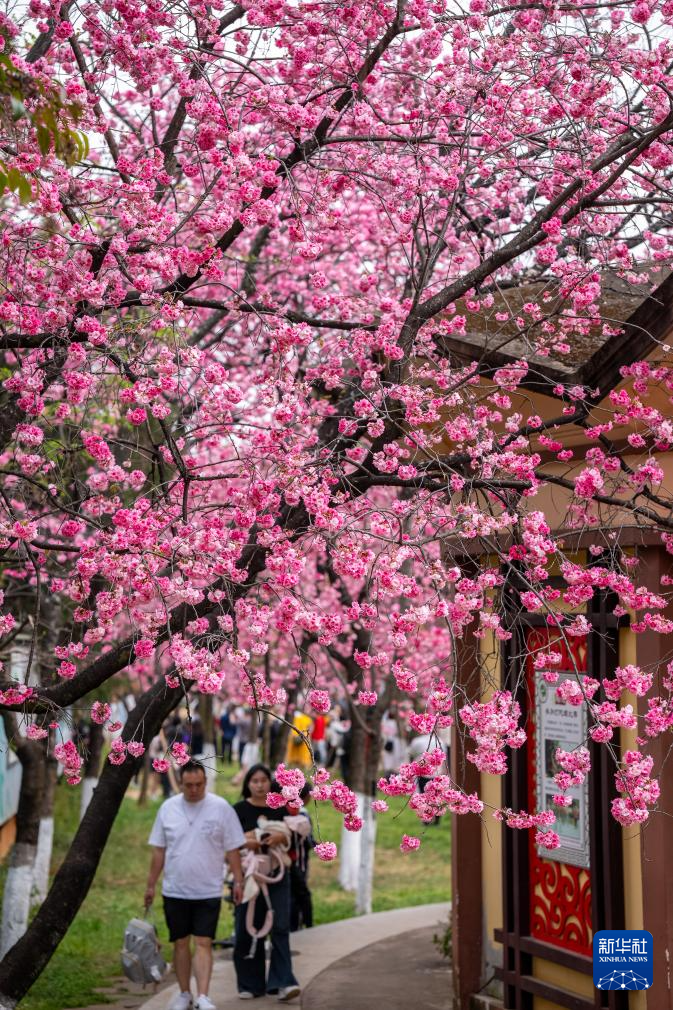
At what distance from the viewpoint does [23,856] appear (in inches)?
416

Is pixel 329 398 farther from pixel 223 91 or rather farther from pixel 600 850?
pixel 600 850

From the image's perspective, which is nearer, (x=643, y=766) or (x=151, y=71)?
A: (x=643, y=766)

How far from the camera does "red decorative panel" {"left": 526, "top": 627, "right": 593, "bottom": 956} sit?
23.2ft

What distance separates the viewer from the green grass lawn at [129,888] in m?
10.1

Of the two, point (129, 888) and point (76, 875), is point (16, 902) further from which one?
point (129, 888)

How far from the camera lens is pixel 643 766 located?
5.10 metres

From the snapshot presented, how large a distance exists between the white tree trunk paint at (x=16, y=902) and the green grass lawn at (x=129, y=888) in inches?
17.9

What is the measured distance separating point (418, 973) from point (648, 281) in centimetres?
592

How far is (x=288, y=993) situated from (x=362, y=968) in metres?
1.24

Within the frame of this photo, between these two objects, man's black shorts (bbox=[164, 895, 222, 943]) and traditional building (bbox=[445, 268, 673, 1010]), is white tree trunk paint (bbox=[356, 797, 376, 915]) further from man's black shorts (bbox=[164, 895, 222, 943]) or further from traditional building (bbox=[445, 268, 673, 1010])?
man's black shorts (bbox=[164, 895, 222, 943])

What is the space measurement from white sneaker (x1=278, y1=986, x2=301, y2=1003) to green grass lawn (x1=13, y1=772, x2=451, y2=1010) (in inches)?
64.2

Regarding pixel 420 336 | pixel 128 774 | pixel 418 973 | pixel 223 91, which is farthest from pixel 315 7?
pixel 418 973

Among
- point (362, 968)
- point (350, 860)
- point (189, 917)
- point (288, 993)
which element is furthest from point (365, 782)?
point (189, 917)

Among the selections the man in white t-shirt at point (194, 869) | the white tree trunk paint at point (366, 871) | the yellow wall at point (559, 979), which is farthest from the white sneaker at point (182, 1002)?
the white tree trunk paint at point (366, 871)
